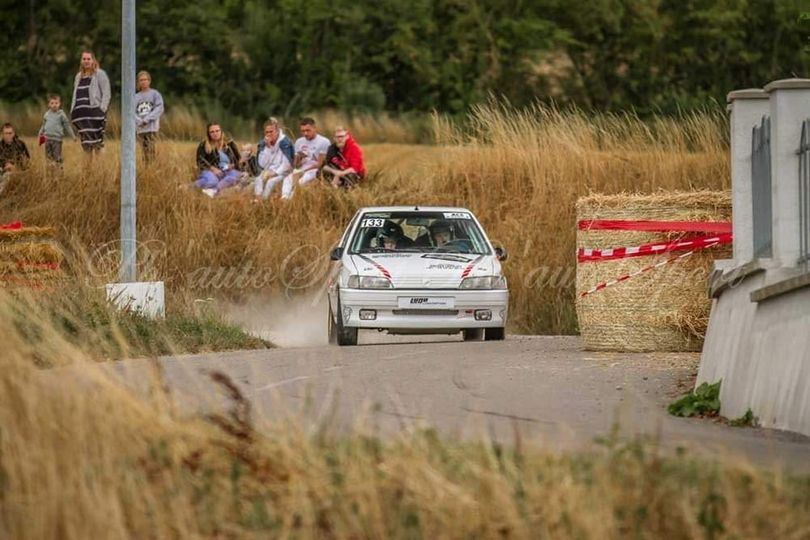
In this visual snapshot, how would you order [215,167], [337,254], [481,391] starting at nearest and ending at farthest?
[481,391], [337,254], [215,167]

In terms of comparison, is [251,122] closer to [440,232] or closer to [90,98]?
[90,98]

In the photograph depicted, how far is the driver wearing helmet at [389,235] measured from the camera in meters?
22.3

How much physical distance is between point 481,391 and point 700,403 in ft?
6.06

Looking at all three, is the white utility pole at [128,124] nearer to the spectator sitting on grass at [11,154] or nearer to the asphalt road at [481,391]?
the asphalt road at [481,391]

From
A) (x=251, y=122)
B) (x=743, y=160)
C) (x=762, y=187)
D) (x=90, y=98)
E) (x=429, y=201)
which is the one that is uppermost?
(x=251, y=122)

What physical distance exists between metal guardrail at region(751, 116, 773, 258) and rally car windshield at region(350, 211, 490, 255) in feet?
24.4

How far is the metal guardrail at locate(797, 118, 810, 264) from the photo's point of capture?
12695mm

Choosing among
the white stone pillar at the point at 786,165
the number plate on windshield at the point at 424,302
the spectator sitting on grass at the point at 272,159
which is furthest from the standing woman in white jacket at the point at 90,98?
the white stone pillar at the point at 786,165

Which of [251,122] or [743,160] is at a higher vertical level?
[251,122]

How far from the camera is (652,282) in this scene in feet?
62.4

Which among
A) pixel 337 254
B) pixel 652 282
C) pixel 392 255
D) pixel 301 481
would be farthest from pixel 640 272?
pixel 301 481

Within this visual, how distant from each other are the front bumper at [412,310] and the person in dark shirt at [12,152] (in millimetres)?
11202

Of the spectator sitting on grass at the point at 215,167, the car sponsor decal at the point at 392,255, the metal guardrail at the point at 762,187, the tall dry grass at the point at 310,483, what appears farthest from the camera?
the spectator sitting on grass at the point at 215,167

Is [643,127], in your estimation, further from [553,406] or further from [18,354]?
[18,354]
